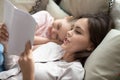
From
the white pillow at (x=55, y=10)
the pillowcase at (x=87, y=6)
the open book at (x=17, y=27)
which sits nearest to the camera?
the open book at (x=17, y=27)

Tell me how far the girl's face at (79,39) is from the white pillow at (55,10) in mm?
383

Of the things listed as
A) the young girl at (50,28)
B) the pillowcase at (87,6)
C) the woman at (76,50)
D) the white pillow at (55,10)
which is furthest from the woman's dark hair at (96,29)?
the white pillow at (55,10)

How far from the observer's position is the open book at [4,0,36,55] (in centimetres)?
114

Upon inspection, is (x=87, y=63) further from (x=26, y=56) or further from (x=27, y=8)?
(x=27, y=8)

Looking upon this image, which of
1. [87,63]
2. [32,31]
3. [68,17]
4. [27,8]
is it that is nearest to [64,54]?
[87,63]

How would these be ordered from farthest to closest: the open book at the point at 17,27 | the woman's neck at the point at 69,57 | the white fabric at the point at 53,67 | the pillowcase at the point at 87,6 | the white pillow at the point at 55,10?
the white pillow at the point at 55,10 < the pillowcase at the point at 87,6 < the woman's neck at the point at 69,57 < the white fabric at the point at 53,67 < the open book at the point at 17,27

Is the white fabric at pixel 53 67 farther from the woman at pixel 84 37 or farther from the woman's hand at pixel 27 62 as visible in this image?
the woman's hand at pixel 27 62

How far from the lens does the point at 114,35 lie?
4.31 ft

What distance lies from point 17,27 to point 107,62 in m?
0.46

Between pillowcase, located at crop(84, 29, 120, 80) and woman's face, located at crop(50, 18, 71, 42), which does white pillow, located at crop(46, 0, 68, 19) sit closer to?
woman's face, located at crop(50, 18, 71, 42)

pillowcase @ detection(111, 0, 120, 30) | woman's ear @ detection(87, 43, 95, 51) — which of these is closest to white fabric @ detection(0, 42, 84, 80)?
woman's ear @ detection(87, 43, 95, 51)

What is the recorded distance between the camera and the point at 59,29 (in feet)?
5.51

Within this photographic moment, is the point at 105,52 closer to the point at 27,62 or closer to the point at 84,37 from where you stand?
the point at 84,37

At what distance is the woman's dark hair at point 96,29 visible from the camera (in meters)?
1.44
